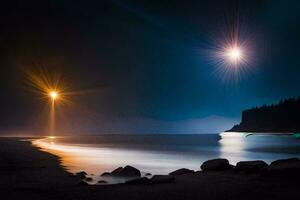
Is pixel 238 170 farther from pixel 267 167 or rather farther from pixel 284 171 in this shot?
pixel 284 171

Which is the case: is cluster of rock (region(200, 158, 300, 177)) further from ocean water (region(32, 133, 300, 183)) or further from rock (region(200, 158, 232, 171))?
ocean water (region(32, 133, 300, 183))

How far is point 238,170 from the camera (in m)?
24.5

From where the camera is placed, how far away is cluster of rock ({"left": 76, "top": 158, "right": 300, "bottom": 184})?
66.1 feet

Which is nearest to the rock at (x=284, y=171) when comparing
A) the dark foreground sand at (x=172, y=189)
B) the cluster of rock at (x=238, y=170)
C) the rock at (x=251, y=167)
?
the cluster of rock at (x=238, y=170)

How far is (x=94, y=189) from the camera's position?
17875mm

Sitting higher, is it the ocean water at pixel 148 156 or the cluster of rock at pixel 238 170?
the ocean water at pixel 148 156

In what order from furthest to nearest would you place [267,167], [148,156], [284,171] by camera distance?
[148,156] < [267,167] < [284,171]

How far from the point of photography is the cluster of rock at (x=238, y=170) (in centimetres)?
2015

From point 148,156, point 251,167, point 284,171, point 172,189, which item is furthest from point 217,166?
point 148,156

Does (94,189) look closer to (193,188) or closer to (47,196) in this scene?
(47,196)

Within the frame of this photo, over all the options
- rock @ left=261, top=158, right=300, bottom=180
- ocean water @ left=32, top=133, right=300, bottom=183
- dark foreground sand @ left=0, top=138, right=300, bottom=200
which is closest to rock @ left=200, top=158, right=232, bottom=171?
dark foreground sand @ left=0, top=138, right=300, bottom=200

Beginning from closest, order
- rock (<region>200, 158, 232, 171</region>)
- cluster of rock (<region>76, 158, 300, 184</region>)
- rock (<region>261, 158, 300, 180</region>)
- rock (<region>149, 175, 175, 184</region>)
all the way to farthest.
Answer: rock (<region>149, 175, 175, 184</region>) < cluster of rock (<region>76, 158, 300, 184</region>) < rock (<region>261, 158, 300, 180</region>) < rock (<region>200, 158, 232, 171</region>)

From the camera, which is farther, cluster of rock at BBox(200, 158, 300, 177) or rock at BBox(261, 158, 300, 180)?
cluster of rock at BBox(200, 158, 300, 177)

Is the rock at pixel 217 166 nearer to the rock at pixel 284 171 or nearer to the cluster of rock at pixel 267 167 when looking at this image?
the cluster of rock at pixel 267 167
